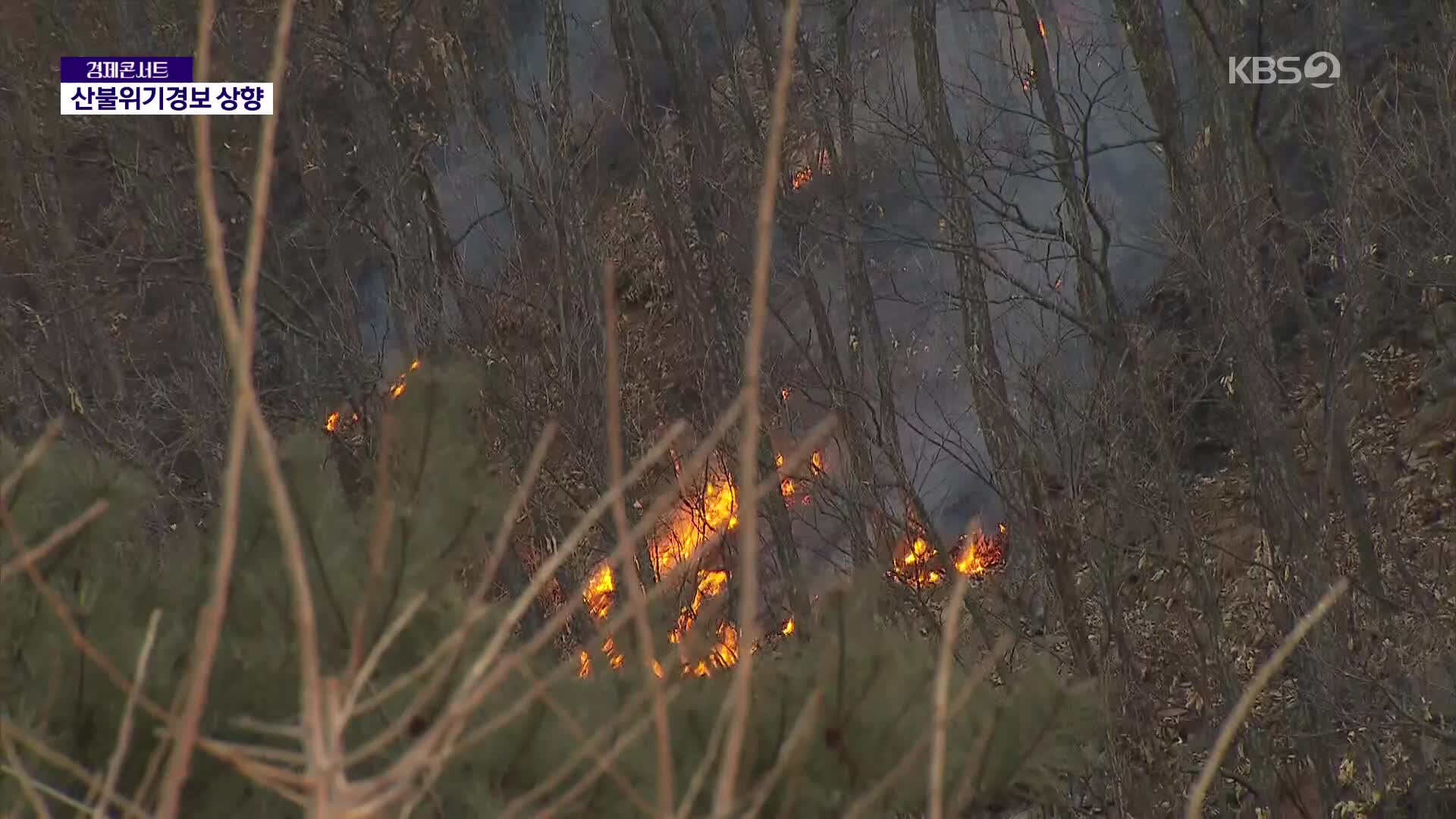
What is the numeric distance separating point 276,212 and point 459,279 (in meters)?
11.9

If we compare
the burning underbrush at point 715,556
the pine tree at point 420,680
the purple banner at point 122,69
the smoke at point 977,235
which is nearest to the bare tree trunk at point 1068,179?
the burning underbrush at point 715,556

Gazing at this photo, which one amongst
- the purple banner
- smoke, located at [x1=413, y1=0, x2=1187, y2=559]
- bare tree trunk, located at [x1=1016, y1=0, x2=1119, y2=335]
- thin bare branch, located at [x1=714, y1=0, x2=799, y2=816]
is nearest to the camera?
thin bare branch, located at [x1=714, y1=0, x2=799, y2=816]

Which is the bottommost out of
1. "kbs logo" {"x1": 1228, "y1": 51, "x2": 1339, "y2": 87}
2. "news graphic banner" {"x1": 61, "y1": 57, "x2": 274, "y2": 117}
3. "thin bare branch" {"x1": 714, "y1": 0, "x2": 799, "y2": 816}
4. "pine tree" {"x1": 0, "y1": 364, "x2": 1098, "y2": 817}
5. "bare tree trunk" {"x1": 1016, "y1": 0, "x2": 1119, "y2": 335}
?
"pine tree" {"x1": 0, "y1": 364, "x2": 1098, "y2": 817}

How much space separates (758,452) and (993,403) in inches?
70.4

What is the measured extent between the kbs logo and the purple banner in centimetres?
865

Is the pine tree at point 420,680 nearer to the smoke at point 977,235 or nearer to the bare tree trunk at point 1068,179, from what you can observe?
the bare tree trunk at point 1068,179

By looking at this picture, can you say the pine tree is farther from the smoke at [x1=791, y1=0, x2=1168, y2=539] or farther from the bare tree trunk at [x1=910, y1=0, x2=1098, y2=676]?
the smoke at [x1=791, y1=0, x2=1168, y2=539]

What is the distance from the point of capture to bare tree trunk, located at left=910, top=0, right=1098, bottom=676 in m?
7.26

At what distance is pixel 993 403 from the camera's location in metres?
9.32

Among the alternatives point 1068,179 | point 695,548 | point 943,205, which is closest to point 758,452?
point 695,548

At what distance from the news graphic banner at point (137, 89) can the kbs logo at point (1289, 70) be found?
730 cm

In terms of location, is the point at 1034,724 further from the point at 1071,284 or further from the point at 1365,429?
the point at 1071,284

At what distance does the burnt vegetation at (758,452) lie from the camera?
198 centimetres

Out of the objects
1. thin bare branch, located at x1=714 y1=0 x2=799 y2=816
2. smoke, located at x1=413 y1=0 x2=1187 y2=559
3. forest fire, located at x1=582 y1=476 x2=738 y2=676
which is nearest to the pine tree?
thin bare branch, located at x1=714 y1=0 x2=799 y2=816
